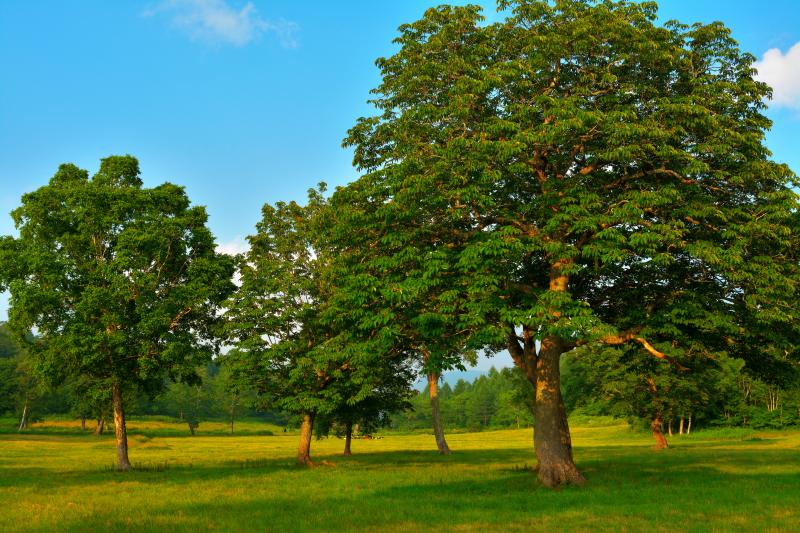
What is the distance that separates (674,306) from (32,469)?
1630 inches

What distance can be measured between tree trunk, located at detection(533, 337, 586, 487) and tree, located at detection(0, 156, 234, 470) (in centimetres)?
2116

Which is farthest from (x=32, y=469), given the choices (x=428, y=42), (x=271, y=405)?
(x=428, y=42)

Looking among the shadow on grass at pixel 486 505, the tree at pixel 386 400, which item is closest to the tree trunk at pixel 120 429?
the tree at pixel 386 400

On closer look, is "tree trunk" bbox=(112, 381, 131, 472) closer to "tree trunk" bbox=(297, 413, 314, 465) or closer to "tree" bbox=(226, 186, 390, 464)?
"tree" bbox=(226, 186, 390, 464)

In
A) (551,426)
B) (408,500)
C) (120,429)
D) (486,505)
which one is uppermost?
(551,426)

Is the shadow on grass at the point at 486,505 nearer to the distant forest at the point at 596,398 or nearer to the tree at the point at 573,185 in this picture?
the tree at the point at 573,185

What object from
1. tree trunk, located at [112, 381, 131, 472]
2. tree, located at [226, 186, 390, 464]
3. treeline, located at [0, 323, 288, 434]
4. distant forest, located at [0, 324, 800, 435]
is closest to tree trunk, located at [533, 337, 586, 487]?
distant forest, located at [0, 324, 800, 435]

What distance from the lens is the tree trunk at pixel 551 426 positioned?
83.8 ft

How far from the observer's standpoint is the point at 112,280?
1373 inches

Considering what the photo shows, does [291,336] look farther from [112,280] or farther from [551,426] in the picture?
[551,426]

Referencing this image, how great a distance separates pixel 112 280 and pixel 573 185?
85.3 ft

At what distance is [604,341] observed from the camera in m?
25.5

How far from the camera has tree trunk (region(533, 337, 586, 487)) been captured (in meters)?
25.5

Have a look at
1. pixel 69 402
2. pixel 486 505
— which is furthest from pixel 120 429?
pixel 69 402
